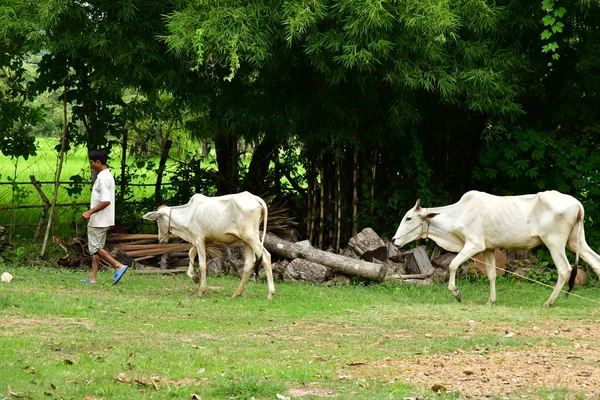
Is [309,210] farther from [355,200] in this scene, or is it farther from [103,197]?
[103,197]

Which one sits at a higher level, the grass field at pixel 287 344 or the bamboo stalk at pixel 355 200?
the bamboo stalk at pixel 355 200

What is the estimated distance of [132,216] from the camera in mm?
16062

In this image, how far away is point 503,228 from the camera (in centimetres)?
1155

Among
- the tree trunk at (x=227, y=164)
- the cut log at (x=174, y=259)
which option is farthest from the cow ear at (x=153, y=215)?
the tree trunk at (x=227, y=164)

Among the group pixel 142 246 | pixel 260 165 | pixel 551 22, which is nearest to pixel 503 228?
pixel 551 22


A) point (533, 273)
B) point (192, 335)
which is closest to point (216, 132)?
point (533, 273)

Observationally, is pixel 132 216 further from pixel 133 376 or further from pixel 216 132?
pixel 133 376

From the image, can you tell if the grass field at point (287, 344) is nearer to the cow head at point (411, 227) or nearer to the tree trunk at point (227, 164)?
the cow head at point (411, 227)

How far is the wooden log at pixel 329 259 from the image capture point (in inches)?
512

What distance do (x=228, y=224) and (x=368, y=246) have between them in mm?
2937

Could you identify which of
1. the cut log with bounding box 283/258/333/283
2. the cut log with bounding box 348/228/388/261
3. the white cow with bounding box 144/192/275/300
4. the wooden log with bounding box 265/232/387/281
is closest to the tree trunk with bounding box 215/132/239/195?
the wooden log with bounding box 265/232/387/281

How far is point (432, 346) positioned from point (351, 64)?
470cm

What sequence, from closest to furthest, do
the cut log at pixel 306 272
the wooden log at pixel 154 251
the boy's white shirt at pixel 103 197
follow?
the boy's white shirt at pixel 103 197
the cut log at pixel 306 272
the wooden log at pixel 154 251

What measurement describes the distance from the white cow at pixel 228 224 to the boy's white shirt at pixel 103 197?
2.62ft
